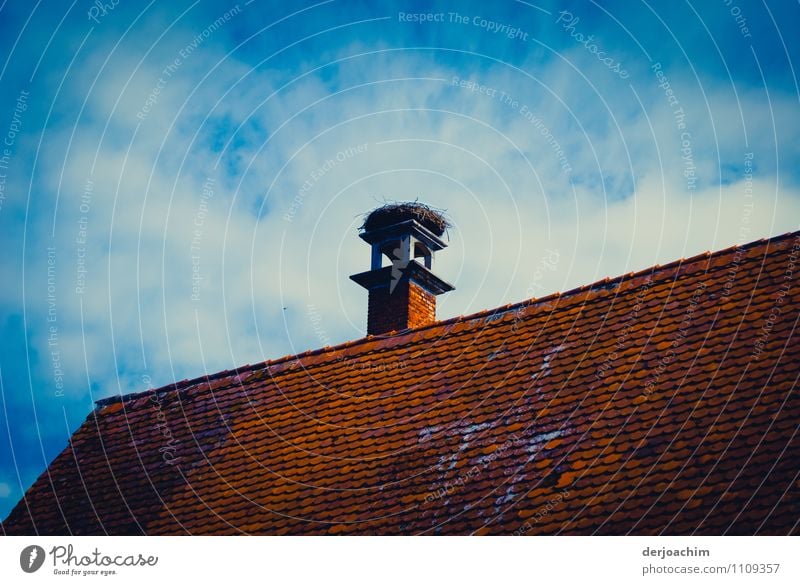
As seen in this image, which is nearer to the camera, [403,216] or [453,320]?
[453,320]

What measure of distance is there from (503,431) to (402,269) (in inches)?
218

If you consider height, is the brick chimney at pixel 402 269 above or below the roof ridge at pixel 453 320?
above

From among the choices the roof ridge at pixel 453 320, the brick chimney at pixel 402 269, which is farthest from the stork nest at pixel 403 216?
the roof ridge at pixel 453 320

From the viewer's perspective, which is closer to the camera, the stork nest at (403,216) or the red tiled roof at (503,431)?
the red tiled roof at (503,431)

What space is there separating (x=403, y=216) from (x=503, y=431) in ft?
22.7

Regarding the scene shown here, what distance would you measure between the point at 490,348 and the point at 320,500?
2781mm

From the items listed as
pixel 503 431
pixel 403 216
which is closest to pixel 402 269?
pixel 403 216

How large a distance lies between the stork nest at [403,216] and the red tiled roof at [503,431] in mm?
3767

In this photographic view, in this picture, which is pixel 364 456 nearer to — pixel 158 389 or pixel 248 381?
pixel 248 381

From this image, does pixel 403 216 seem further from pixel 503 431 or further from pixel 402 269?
pixel 503 431

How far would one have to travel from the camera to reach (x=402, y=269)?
50.7 feet

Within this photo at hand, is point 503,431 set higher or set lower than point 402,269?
lower

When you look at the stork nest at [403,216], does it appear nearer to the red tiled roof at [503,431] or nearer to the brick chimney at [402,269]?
the brick chimney at [402,269]

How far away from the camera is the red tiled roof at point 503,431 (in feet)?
28.6
